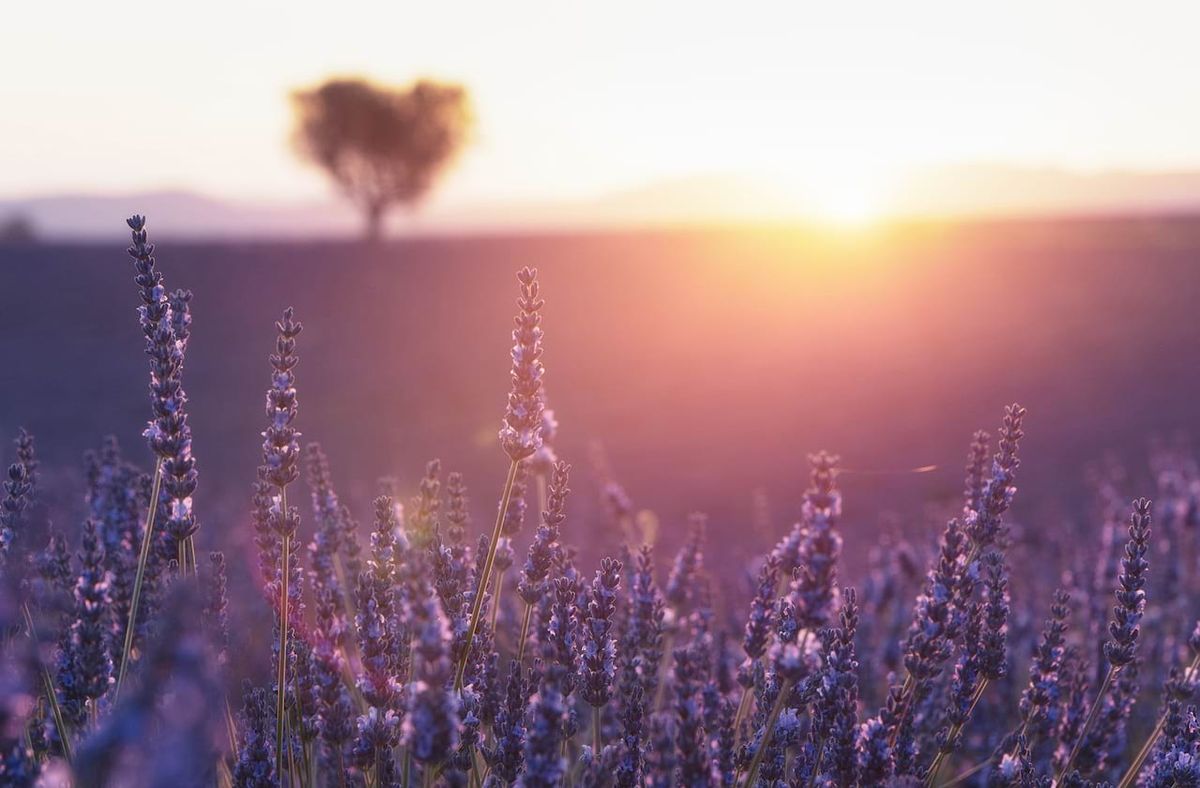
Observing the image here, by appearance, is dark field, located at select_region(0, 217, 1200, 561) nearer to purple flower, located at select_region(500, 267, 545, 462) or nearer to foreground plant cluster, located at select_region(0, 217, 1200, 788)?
foreground plant cluster, located at select_region(0, 217, 1200, 788)

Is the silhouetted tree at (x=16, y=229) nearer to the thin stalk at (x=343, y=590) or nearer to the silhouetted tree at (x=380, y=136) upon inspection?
the silhouetted tree at (x=380, y=136)

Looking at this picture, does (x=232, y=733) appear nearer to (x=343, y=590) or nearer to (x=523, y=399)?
(x=343, y=590)

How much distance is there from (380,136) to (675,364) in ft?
99.6

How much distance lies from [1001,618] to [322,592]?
1619 mm

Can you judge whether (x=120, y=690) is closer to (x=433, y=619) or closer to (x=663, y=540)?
(x=433, y=619)

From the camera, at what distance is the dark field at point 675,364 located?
1446cm

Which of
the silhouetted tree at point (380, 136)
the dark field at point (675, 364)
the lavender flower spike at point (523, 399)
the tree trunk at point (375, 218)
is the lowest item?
the dark field at point (675, 364)

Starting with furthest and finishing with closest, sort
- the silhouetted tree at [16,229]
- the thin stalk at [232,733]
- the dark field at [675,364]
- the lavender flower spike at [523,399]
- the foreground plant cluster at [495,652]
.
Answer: the silhouetted tree at [16,229]
the dark field at [675,364]
the thin stalk at [232,733]
the lavender flower spike at [523,399]
the foreground plant cluster at [495,652]

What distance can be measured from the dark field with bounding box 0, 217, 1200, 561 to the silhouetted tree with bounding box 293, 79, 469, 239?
8.89 meters

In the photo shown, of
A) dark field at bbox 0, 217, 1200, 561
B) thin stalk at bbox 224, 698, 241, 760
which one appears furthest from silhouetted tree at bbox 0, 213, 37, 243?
thin stalk at bbox 224, 698, 241, 760

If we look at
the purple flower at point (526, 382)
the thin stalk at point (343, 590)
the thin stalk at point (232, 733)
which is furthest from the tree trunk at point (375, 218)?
the purple flower at point (526, 382)

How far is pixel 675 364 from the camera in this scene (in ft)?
73.3

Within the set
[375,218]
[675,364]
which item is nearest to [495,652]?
[675,364]

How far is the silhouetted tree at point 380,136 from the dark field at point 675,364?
8888mm
